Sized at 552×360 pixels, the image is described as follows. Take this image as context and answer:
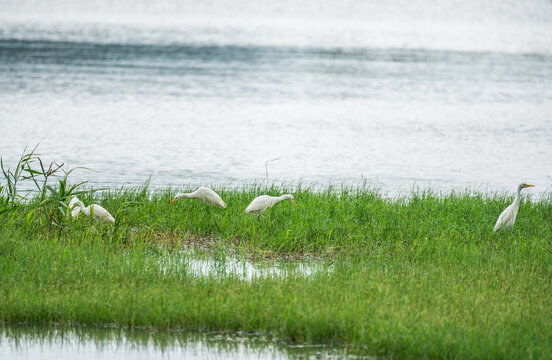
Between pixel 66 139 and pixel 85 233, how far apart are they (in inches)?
589

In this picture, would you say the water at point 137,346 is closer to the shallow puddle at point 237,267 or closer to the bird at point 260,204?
the shallow puddle at point 237,267

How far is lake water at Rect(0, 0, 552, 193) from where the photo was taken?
22203 mm

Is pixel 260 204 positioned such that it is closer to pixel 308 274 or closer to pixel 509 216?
pixel 308 274

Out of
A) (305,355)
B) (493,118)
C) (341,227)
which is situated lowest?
(305,355)

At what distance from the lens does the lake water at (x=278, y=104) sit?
874 inches

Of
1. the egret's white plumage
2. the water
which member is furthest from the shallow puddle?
the egret's white plumage

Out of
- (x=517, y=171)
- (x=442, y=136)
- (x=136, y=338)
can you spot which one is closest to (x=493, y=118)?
(x=442, y=136)

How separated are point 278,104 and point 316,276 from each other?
89.6 ft

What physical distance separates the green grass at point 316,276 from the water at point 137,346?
0.44 feet

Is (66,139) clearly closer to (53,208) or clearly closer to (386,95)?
(53,208)

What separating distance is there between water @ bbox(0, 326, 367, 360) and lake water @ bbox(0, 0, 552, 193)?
947cm

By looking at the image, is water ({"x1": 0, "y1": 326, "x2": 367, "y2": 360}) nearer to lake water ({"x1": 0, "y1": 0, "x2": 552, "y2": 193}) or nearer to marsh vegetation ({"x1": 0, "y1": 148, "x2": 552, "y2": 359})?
marsh vegetation ({"x1": 0, "y1": 148, "x2": 552, "y2": 359})

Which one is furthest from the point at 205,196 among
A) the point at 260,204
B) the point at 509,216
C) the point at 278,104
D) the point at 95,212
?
the point at 278,104

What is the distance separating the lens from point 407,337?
8.02 m
